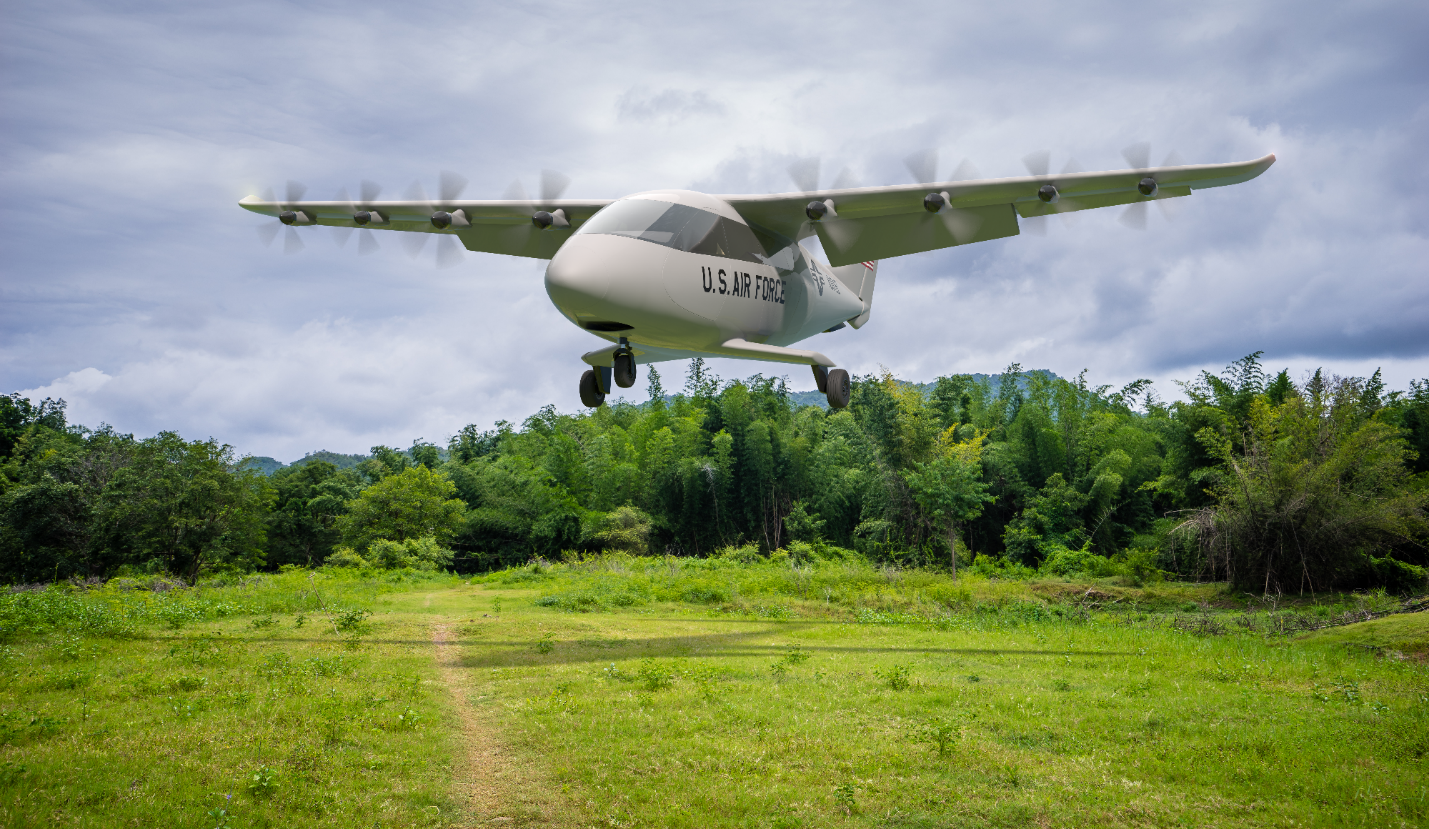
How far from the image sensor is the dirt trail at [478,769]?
634cm

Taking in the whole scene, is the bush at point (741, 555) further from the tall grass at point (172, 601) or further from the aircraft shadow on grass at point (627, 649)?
the aircraft shadow on grass at point (627, 649)

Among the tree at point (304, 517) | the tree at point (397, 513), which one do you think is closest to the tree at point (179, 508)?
the tree at point (397, 513)

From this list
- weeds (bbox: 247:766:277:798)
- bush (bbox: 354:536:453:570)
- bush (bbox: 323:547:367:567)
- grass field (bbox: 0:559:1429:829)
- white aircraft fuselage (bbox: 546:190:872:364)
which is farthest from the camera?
bush (bbox: 323:547:367:567)

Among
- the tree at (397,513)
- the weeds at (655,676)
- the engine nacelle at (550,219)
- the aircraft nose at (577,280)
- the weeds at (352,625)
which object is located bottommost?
the weeds at (655,676)

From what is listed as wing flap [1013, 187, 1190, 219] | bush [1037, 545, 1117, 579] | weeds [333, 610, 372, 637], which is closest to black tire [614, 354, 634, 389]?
wing flap [1013, 187, 1190, 219]

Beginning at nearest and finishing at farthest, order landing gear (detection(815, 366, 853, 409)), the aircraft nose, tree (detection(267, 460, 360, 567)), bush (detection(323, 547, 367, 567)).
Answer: the aircraft nose
landing gear (detection(815, 366, 853, 409))
bush (detection(323, 547, 367, 567))
tree (detection(267, 460, 360, 567))

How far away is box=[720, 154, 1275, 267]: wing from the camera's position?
769 centimetres

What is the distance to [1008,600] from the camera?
22.2 meters

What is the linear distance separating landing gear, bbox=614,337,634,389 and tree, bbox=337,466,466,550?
120 ft

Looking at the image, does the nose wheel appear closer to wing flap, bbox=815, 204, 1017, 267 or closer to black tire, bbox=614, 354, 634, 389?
black tire, bbox=614, 354, 634, 389

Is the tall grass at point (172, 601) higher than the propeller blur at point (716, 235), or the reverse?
the propeller blur at point (716, 235)

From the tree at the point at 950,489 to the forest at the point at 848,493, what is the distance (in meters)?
0.12

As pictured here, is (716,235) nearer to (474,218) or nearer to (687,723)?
(474,218)

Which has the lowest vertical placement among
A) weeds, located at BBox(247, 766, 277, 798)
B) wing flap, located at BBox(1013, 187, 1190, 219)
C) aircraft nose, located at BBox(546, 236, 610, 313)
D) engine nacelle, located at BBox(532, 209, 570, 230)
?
weeds, located at BBox(247, 766, 277, 798)
